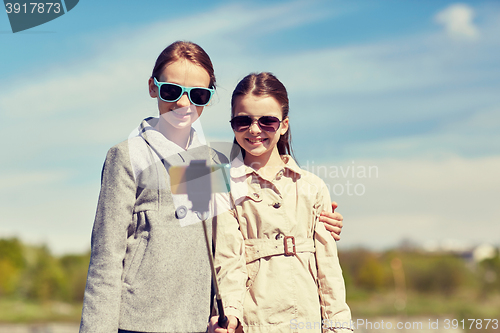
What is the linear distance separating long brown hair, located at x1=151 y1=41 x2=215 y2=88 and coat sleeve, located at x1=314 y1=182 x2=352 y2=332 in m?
1.27

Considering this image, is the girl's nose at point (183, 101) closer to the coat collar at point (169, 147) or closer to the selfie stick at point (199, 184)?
the coat collar at point (169, 147)

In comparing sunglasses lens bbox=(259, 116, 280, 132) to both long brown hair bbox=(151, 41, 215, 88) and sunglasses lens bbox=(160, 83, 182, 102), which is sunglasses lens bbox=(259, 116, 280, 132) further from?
sunglasses lens bbox=(160, 83, 182, 102)

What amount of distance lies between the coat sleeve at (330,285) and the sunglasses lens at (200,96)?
3.62ft

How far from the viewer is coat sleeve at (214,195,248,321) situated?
2803mm

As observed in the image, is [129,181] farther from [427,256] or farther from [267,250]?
[427,256]

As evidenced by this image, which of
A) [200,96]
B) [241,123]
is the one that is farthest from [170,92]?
[241,123]

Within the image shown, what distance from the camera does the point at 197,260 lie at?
9.11 feet

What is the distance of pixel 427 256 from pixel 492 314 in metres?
16.3

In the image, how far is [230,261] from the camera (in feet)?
9.53

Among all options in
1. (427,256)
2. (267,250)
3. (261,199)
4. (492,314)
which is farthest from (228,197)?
(427,256)

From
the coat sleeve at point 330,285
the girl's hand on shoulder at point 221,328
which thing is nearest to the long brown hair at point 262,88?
the coat sleeve at point 330,285

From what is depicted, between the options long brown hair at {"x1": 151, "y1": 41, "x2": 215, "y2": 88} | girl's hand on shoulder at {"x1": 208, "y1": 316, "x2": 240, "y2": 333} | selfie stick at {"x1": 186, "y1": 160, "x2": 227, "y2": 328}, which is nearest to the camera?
selfie stick at {"x1": 186, "y1": 160, "x2": 227, "y2": 328}

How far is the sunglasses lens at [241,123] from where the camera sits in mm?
3205

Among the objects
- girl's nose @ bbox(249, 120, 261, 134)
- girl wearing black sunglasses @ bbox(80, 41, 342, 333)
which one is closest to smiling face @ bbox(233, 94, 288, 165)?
girl's nose @ bbox(249, 120, 261, 134)
